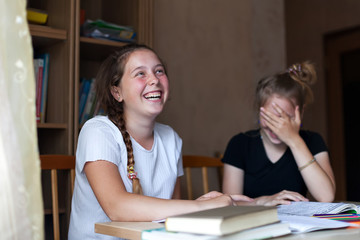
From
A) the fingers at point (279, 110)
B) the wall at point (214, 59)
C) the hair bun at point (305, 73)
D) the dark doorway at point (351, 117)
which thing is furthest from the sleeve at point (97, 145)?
the dark doorway at point (351, 117)

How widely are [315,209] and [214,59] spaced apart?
160cm

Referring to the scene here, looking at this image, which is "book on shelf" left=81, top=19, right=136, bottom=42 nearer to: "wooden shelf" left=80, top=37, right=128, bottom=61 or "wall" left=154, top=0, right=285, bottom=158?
"wooden shelf" left=80, top=37, right=128, bottom=61

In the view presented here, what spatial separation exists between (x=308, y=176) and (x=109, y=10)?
1.34 m

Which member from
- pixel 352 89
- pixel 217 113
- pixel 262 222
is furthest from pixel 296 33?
pixel 262 222

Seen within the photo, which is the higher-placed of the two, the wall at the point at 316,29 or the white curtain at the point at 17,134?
the wall at the point at 316,29

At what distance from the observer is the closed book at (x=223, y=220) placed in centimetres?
83

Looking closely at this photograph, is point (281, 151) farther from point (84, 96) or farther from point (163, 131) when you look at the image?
point (84, 96)

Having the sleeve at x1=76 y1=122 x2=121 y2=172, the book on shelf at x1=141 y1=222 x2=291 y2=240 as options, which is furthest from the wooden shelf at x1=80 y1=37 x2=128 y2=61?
the book on shelf at x1=141 y1=222 x2=291 y2=240

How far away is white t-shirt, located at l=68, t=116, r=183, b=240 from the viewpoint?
1.38 m

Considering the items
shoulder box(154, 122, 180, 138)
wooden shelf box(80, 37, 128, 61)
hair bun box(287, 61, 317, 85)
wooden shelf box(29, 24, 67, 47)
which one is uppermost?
wooden shelf box(29, 24, 67, 47)

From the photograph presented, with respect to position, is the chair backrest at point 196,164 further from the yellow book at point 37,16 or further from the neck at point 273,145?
the yellow book at point 37,16

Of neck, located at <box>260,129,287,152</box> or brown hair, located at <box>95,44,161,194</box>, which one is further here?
neck, located at <box>260,129,287,152</box>

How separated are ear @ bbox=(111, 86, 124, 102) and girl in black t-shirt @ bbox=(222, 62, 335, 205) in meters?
0.60

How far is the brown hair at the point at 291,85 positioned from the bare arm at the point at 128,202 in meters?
0.79
